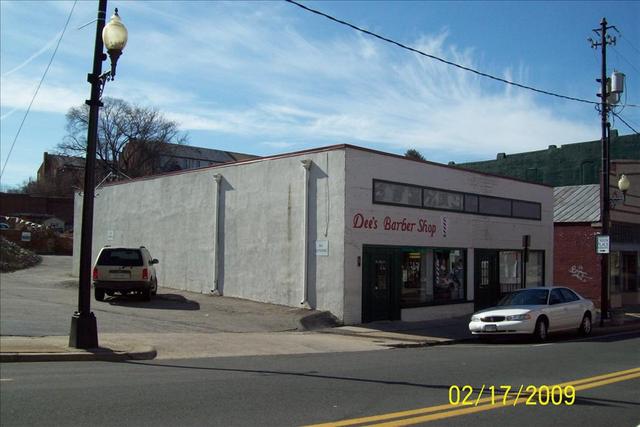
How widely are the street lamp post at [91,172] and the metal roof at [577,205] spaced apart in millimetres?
24291

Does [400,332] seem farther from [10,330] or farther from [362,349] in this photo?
[10,330]

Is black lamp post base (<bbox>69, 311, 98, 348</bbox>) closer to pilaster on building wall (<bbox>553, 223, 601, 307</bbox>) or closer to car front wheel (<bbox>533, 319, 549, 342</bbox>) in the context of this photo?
car front wheel (<bbox>533, 319, 549, 342</bbox>)

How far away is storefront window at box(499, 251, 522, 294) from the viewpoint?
24.5 metres

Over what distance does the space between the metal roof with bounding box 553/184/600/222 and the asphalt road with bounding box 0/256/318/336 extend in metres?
17.2

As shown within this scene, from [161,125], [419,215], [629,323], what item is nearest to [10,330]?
[419,215]

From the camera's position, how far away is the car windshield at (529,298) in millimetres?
16391

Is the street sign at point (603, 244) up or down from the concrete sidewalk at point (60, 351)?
up

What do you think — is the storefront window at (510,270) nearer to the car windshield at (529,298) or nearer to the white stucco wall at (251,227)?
the car windshield at (529,298)

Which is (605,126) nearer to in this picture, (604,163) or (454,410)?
(604,163)

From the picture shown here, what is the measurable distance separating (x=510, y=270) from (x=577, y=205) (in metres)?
7.91

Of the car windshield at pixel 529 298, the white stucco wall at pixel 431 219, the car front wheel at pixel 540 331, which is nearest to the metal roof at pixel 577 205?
the white stucco wall at pixel 431 219

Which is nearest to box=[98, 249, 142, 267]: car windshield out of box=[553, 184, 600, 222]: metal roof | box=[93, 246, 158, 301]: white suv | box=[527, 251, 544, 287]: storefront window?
box=[93, 246, 158, 301]: white suv

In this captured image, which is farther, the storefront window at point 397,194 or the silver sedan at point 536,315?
the storefront window at point 397,194
